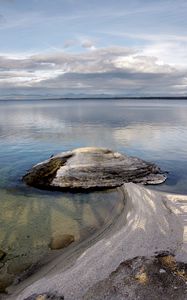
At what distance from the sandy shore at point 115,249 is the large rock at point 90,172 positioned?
664 cm

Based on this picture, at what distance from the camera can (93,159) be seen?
106 feet

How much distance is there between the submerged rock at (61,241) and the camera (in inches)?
788

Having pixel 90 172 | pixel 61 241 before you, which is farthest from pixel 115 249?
pixel 90 172

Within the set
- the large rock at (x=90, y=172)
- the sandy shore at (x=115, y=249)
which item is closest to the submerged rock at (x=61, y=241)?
the sandy shore at (x=115, y=249)

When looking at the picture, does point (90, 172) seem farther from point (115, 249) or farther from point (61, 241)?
point (115, 249)

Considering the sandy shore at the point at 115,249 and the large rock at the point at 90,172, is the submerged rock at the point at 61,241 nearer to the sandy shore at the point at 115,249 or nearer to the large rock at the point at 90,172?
the sandy shore at the point at 115,249

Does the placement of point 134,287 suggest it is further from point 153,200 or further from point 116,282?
point 153,200

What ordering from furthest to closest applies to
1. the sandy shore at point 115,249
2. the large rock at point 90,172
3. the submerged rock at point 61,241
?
the large rock at point 90,172 → the submerged rock at point 61,241 → the sandy shore at point 115,249

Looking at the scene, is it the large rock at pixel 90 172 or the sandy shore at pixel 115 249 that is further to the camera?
the large rock at pixel 90 172

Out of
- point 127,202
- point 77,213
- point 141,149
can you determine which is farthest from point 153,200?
point 141,149

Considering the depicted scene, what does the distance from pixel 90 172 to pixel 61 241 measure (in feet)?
36.9

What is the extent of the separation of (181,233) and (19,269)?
9001 mm

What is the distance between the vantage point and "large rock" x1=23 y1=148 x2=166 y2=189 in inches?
1210

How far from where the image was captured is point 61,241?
2064 centimetres
